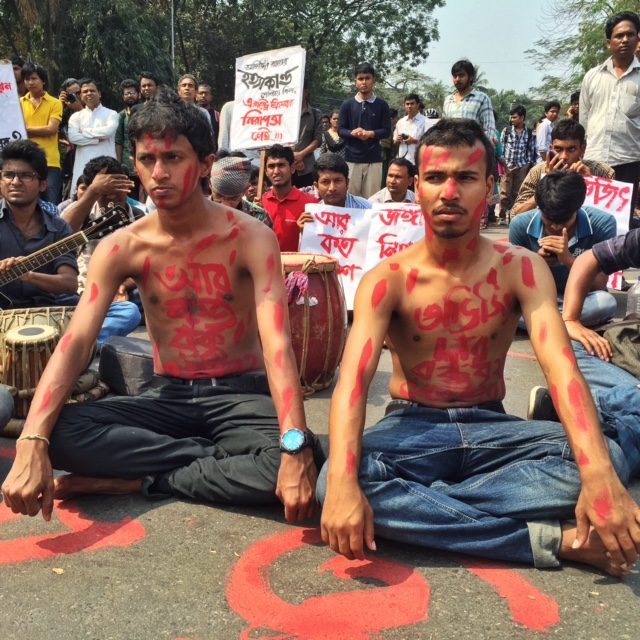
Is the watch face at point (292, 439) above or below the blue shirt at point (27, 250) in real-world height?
below

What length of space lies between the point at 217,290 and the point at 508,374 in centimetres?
252

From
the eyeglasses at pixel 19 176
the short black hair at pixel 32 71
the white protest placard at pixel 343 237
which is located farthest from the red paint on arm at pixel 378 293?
the short black hair at pixel 32 71

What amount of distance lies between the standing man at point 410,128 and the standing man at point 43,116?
5050 millimetres

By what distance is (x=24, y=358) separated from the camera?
4.11 m

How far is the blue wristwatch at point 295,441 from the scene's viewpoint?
2.77 m

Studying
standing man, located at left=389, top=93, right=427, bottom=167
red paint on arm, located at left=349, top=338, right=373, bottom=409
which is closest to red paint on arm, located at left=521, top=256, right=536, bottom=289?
red paint on arm, located at left=349, top=338, right=373, bottom=409

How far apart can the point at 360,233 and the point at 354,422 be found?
4203mm

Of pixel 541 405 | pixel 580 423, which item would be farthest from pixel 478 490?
pixel 541 405

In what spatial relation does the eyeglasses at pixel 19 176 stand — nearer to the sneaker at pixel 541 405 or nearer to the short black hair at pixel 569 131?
the sneaker at pixel 541 405

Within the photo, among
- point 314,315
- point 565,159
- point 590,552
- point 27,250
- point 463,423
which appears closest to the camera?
point 590,552

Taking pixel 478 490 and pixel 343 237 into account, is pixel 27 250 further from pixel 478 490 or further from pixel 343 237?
pixel 478 490

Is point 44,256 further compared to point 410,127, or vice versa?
point 410,127

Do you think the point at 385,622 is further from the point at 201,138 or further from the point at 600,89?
the point at 600,89

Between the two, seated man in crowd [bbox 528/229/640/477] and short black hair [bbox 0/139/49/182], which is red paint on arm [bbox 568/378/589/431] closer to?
seated man in crowd [bbox 528/229/640/477]
